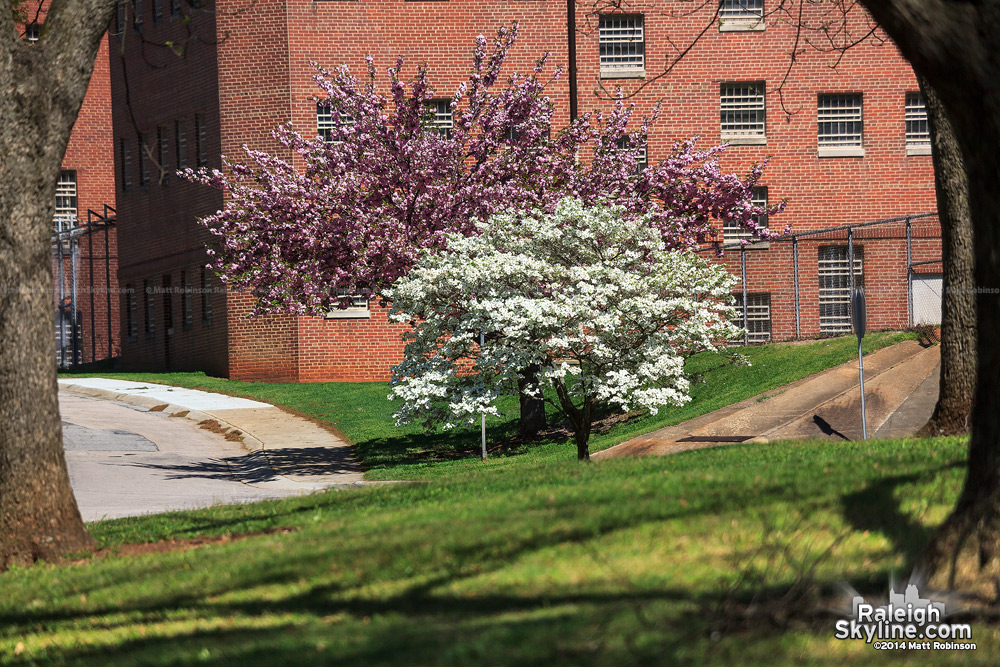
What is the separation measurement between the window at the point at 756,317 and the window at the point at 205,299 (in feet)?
53.4

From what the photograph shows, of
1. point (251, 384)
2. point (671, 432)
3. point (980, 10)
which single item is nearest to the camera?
point (980, 10)

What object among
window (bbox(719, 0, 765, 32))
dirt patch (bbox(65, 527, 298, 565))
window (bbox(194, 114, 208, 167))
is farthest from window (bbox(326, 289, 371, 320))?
dirt patch (bbox(65, 527, 298, 565))

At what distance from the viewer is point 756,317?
32688 millimetres

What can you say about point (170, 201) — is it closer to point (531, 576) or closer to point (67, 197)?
point (67, 197)

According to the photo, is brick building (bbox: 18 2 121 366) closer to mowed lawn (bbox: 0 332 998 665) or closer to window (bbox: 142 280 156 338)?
window (bbox: 142 280 156 338)

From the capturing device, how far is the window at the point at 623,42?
117 feet

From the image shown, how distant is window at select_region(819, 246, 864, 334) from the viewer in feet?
104

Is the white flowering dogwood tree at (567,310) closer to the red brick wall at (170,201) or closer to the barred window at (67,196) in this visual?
the red brick wall at (170,201)

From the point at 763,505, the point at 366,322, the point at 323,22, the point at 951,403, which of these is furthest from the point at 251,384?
the point at 763,505

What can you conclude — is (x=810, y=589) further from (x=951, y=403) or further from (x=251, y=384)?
(x=251, y=384)

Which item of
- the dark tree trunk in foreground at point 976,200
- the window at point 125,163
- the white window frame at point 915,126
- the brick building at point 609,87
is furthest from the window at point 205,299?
the dark tree trunk in foreground at point 976,200

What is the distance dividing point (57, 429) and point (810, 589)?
6710mm

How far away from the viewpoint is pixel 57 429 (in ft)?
32.9

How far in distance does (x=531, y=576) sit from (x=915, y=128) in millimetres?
33082
